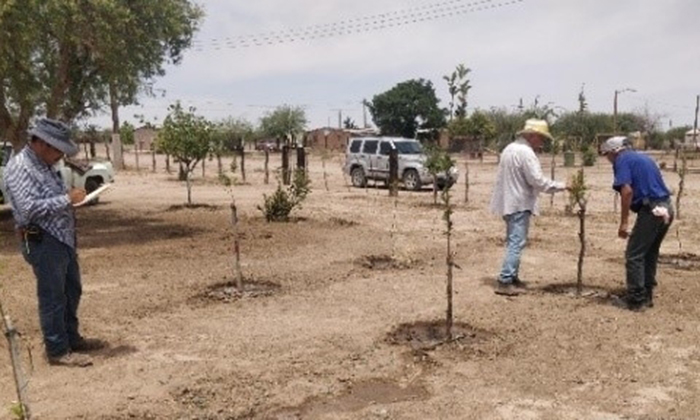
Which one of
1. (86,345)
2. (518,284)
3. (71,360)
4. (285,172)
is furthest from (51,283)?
(285,172)

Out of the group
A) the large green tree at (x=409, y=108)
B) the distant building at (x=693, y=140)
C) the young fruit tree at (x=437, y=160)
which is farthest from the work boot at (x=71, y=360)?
the large green tree at (x=409, y=108)

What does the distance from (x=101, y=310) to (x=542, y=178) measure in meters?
4.50

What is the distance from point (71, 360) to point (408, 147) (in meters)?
17.9

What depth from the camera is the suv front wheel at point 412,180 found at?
21.5 meters

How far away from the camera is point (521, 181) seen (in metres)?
7.19

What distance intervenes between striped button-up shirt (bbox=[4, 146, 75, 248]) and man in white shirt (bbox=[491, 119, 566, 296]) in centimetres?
426

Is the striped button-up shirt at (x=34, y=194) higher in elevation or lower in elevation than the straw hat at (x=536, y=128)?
lower

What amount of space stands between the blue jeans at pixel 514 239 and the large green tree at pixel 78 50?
259 inches

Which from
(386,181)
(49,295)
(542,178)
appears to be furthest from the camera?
(386,181)

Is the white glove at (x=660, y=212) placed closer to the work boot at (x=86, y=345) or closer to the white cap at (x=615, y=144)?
the white cap at (x=615, y=144)

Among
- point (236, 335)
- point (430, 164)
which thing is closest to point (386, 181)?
point (430, 164)

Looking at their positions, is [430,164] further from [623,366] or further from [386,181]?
[623,366]

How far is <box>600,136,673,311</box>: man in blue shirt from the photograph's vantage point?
6.36 meters

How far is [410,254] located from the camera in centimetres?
958
